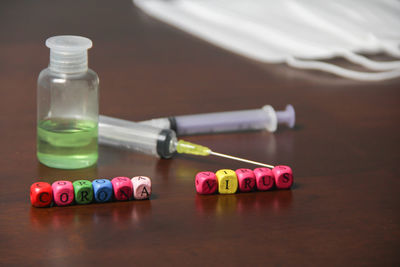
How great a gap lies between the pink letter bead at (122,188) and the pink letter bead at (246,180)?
14 centimetres

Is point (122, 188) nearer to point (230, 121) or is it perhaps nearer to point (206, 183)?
point (206, 183)

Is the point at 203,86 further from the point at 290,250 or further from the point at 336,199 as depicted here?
the point at 290,250

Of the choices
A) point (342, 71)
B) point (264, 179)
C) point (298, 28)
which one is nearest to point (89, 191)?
point (264, 179)

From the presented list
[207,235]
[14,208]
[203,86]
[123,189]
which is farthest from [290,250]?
[203,86]

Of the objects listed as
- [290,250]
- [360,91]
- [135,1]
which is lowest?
[290,250]

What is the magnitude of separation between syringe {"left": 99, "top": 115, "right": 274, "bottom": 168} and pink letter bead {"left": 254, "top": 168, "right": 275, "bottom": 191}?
78mm

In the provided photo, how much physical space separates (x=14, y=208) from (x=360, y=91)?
760mm

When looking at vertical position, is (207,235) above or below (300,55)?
below

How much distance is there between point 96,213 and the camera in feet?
2.48

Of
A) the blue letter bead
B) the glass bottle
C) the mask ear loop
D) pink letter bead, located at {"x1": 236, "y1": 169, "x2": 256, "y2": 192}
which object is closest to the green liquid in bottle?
the glass bottle

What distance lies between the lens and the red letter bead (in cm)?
75

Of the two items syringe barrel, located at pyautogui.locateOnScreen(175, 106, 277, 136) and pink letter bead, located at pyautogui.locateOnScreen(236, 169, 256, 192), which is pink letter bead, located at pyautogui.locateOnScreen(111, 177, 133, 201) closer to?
pink letter bead, located at pyautogui.locateOnScreen(236, 169, 256, 192)

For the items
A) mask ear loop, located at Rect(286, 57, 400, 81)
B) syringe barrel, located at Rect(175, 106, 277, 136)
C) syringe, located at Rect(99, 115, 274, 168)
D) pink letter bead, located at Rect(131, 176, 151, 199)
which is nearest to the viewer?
pink letter bead, located at Rect(131, 176, 151, 199)

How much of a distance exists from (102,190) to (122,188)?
25mm
